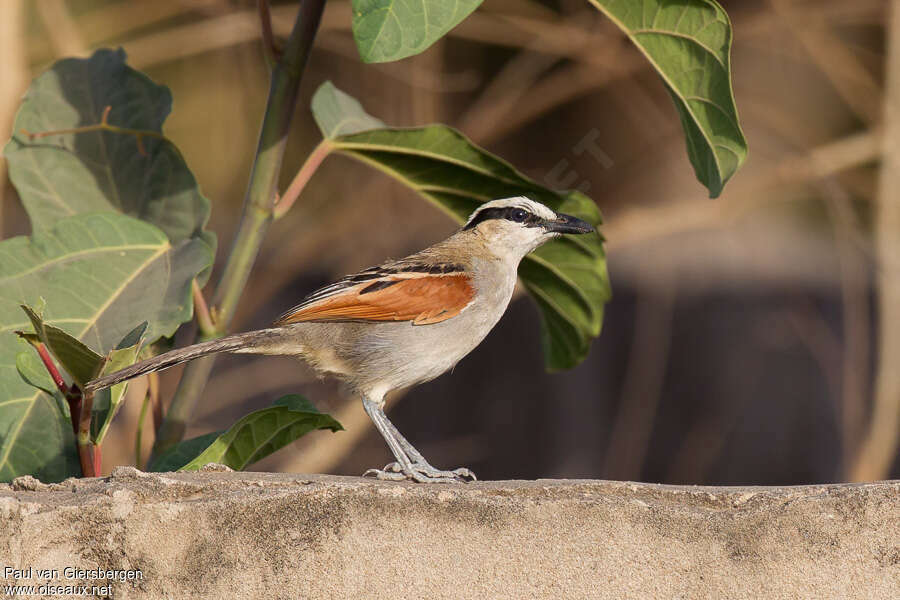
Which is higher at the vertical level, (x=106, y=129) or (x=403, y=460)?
(x=106, y=129)

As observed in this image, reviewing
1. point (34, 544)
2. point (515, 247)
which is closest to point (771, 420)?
point (515, 247)

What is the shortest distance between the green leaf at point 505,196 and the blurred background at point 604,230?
1.52 meters

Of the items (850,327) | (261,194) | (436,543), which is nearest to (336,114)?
(261,194)

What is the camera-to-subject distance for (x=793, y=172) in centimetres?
517

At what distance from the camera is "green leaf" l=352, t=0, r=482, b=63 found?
7.57 ft

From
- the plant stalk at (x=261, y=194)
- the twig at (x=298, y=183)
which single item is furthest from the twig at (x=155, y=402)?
the twig at (x=298, y=183)

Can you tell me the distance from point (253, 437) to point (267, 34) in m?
1.09

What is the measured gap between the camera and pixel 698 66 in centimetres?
272

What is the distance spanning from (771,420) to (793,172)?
7.55ft

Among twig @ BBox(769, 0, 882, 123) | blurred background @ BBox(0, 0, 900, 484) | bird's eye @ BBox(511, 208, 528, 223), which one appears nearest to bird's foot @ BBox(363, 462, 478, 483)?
bird's eye @ BBox(511, 208, 528, 223)

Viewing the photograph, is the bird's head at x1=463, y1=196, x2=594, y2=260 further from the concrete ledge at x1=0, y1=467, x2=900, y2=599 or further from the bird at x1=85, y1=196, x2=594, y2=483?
the concrete ledge at x1=0, y1=467, x2=900, y2=599

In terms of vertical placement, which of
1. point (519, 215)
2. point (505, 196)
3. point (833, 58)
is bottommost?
point (519, 215)

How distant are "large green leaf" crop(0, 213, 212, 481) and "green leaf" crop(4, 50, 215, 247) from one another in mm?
307

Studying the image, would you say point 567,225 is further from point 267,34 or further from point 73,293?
point 73,293
